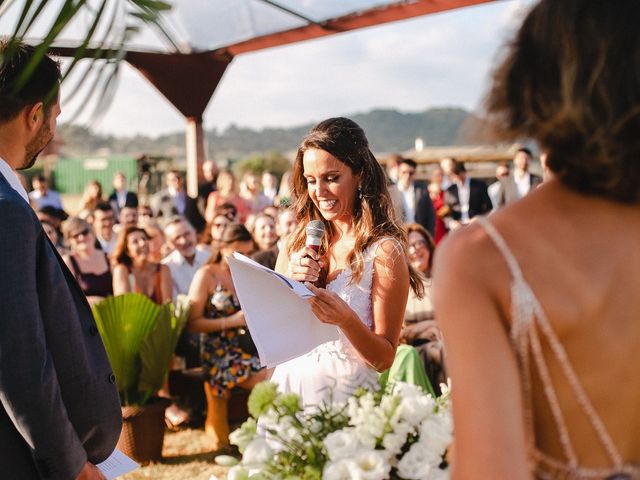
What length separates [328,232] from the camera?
10.5 ft

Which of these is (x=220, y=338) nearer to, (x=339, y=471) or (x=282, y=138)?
(x=339, y=471)

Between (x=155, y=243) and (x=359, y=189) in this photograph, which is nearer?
(x=359, y=189)

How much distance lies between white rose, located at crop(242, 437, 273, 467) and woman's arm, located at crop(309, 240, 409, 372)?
3.76ft

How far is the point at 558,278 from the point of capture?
1076 millimetres

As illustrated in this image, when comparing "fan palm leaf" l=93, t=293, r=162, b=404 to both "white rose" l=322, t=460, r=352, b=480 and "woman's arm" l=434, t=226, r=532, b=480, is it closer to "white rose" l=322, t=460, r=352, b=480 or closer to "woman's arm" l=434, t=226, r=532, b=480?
"white rose" l=322, t=460, r=352, b=480

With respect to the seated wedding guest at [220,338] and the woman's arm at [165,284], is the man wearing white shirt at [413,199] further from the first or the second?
the seated wedding guest at [220,338]

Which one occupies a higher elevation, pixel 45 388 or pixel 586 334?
pixel 586 334

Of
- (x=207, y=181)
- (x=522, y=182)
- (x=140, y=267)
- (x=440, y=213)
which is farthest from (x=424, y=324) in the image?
(x=207, y=181)

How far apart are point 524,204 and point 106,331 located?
4507 millimetres

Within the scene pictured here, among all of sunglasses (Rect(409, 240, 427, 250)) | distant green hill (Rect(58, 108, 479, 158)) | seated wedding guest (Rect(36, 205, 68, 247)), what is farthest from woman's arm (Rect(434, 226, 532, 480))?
distant green hill (Rect(58, 108, 479, 158))

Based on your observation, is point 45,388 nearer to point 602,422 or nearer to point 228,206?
point 602,422

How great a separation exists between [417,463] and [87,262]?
539 centimetres

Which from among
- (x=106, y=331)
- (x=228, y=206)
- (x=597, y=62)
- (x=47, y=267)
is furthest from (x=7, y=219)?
(x=228, y=206)

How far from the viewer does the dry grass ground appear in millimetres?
5238
